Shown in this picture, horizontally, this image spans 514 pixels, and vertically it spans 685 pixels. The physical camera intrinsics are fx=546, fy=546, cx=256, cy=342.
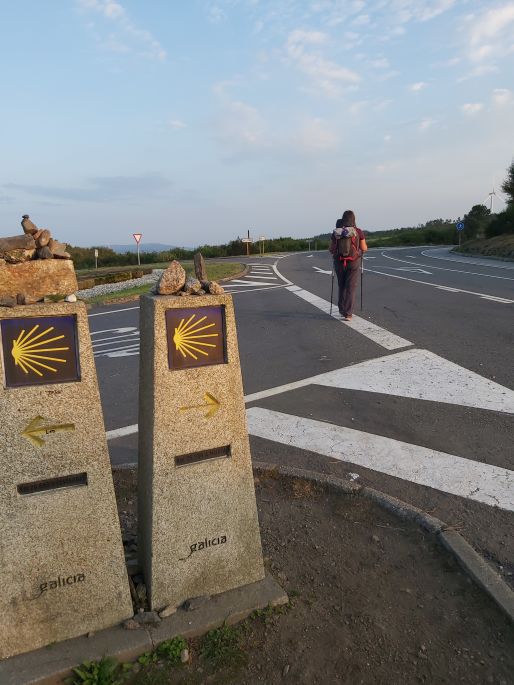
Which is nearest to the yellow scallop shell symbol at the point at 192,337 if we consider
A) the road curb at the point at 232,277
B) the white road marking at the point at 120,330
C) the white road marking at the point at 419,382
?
the white road marking at the point at 419,382

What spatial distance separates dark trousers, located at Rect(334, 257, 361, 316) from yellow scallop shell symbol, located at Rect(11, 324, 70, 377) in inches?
323

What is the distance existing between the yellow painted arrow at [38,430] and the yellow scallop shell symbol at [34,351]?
0.22m

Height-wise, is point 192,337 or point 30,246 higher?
point 30,246

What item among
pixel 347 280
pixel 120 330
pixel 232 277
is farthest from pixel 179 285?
pixel 232 277

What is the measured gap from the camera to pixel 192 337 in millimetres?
2754

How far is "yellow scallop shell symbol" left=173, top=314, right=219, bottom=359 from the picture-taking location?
8.95 ft

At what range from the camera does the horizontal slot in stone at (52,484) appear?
8.39ft

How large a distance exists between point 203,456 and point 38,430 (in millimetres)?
841

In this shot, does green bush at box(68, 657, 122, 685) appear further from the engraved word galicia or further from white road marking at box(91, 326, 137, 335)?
white road marking at box(91, 326, 137, 335)

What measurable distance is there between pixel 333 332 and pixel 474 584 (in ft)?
23.0

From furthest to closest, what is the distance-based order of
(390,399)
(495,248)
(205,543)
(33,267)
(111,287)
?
(495,248), (111,287), (390,399), (205,543), (33,267)

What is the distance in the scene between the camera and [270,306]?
1354cm

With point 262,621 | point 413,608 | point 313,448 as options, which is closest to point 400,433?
point 313,448

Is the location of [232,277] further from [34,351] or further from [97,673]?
[97,673]
